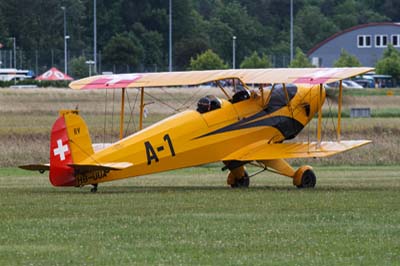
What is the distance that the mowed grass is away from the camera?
45.8 ft

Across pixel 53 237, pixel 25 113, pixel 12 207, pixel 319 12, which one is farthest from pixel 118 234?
pixel 319 12

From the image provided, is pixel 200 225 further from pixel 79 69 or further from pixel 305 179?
pixel 79 69

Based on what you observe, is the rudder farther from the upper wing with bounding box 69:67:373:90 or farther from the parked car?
the parked car

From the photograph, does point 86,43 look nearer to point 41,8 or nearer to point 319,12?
point 41,8

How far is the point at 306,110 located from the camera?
2522cm

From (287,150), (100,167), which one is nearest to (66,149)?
(100,167)

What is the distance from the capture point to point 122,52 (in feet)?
336

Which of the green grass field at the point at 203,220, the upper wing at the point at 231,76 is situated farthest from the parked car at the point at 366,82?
the upper wing at the point at 231,76

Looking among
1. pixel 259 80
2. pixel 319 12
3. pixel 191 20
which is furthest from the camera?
pixel 319 12

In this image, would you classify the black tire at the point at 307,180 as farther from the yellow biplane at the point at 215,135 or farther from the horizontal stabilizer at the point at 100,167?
the horizontal stabilizer at the point at 100,167

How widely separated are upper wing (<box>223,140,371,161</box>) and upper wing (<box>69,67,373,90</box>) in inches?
51.2

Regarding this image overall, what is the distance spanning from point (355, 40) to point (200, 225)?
307ft

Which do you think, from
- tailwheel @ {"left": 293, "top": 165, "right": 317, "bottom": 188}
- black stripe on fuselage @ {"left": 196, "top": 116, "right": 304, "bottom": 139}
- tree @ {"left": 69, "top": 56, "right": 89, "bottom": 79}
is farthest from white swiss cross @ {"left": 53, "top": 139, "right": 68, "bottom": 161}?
tree @ {"left": 69, "top": 56, "right": 89, "bottom": 79}

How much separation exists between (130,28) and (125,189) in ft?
284
